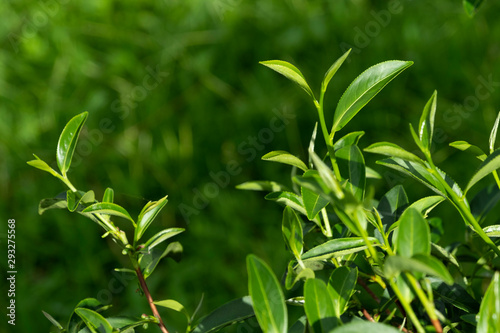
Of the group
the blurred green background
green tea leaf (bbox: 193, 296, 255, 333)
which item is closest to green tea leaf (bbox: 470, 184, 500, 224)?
green tea leaf (bbox: 193, 296, 255, 333)

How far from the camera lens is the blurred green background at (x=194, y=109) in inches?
67.8

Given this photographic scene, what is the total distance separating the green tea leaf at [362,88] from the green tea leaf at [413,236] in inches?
6.0

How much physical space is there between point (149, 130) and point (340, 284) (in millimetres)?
1562

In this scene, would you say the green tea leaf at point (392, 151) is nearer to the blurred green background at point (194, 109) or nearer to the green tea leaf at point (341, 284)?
the green tea leaf at point (341, 284)

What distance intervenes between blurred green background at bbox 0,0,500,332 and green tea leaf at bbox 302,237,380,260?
3.49ft

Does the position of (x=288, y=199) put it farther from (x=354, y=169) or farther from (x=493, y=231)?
(x=493, y=231)

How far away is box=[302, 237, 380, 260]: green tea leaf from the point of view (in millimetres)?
508

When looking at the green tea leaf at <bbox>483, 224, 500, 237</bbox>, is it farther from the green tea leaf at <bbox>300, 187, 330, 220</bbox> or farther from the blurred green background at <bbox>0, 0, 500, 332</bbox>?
the blurred green background at <bbox>0, 0, 500, 332</bbox>

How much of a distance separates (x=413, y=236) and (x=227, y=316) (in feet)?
0.67

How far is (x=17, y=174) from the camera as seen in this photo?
6.39 feet

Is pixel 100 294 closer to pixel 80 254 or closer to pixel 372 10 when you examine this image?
pixel 80 254

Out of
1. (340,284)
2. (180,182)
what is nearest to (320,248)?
(340,284)

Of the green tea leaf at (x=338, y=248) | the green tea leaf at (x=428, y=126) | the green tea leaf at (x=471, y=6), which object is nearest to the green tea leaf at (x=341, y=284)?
the green tea leaf at (x=338, y=248)

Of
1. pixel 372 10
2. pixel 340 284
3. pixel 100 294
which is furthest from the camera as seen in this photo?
pixel 372 10
